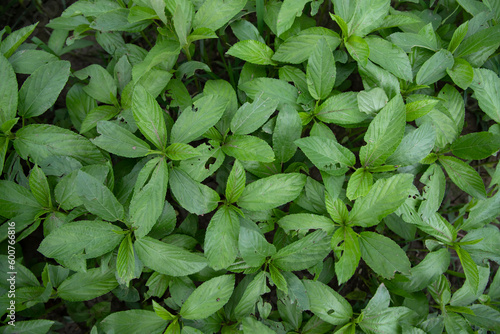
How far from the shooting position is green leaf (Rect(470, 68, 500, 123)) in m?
1.54

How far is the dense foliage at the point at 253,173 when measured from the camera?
1323 millimetres

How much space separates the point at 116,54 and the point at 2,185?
808 millimetres

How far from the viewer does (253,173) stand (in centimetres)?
148

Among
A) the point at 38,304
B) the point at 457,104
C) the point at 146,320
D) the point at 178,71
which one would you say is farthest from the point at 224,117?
the point at 38,304

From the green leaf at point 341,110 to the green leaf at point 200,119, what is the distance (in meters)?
0.46

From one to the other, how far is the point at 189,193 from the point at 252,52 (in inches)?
28.8

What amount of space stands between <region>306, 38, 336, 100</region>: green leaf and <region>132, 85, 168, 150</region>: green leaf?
0.66 m

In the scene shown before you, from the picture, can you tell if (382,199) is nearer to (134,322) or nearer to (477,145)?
(477,145)

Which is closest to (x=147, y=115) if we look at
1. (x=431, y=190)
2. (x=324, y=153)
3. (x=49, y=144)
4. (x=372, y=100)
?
(x=49, y=144)

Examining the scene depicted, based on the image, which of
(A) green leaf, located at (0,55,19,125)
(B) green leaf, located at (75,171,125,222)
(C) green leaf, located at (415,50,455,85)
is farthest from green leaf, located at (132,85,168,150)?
(C) green leaf, located at (415,50,455,85)

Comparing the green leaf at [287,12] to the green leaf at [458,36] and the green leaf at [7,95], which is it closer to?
the green leaf at [458,36]

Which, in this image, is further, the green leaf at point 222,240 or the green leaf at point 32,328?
the green leaf at point 32,328

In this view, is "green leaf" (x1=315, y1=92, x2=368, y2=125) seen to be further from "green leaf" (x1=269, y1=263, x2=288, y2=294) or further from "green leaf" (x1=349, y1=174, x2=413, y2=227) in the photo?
"green leaf" (x1=269, y1=263, x2=288, y2=294)

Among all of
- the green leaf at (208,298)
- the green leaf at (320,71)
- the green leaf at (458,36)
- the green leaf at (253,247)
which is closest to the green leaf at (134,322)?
the green leaf at (208,298)
